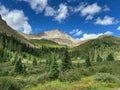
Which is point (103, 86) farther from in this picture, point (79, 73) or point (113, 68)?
point (113, 68)

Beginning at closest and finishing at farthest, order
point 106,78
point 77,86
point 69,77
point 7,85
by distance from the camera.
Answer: point 7,85 < point 77,86 < point 106,78 < point 69,77

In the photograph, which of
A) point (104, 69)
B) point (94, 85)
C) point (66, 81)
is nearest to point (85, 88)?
point (94, 85)

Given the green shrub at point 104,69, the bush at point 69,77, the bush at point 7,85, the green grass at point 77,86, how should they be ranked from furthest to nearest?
the green shrub at point 104,69, the bush at point 69,77, the green grass at point 77,86, the bush at point 7,85

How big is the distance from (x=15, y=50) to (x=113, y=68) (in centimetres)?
17746

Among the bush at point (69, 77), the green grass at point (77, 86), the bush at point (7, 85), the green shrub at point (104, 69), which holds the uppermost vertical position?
the green shrub at point (104, 69)

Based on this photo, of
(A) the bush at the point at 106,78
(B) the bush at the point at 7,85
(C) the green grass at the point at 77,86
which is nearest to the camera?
(B) the bush at the point at 7,85

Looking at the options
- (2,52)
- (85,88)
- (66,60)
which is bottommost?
(85,88)

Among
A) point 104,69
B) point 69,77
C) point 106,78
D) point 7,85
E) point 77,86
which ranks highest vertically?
point 104,69

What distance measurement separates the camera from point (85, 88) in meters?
17.7

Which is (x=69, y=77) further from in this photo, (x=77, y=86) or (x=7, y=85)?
(x=7, y=85)

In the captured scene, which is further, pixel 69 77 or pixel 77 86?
pixel 69 77

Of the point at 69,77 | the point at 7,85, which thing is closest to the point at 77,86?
the point at 69,77

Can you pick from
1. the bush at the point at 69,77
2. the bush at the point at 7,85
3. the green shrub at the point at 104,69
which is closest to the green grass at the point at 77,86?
the bush at the point at 69,77

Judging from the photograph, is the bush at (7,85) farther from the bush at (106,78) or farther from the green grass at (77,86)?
the bush at (106,78)
